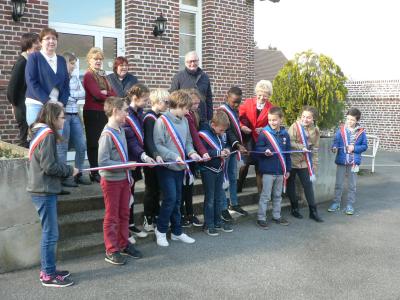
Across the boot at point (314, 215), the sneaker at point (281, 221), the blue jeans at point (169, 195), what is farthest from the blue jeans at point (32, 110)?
the boot at point (314, 215)

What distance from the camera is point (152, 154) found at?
5105 mm

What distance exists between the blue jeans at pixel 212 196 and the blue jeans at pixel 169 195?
398mm

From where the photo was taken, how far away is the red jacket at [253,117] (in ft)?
21.5

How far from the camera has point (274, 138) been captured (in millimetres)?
6160

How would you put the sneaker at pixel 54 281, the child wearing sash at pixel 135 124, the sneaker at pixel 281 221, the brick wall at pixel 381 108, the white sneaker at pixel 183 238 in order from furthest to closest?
the brick wall at pixel 381 108 → the sneaker at pixel 281 221 → the white sneaker at pixel 183 238 → the child wearing sash at pixel 135 124 → the sneaker at pixel 54 281

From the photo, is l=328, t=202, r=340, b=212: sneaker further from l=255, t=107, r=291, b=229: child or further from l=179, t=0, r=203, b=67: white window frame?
l=179, t=0, r=203, b=67: white window frame

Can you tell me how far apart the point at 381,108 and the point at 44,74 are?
1521 centimetres

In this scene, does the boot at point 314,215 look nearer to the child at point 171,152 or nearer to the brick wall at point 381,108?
the child at point 171,152

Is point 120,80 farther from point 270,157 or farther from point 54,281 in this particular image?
point 54,281

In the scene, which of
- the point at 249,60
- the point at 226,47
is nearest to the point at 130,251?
the point at 226,47

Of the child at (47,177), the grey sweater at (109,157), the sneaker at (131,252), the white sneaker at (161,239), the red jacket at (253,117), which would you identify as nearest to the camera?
the child at (47,177)

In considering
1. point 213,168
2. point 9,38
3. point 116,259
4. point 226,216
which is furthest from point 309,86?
point 116,259

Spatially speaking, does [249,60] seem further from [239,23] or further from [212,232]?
[212,232]

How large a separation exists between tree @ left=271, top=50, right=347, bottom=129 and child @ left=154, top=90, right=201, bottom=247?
4.49 m
